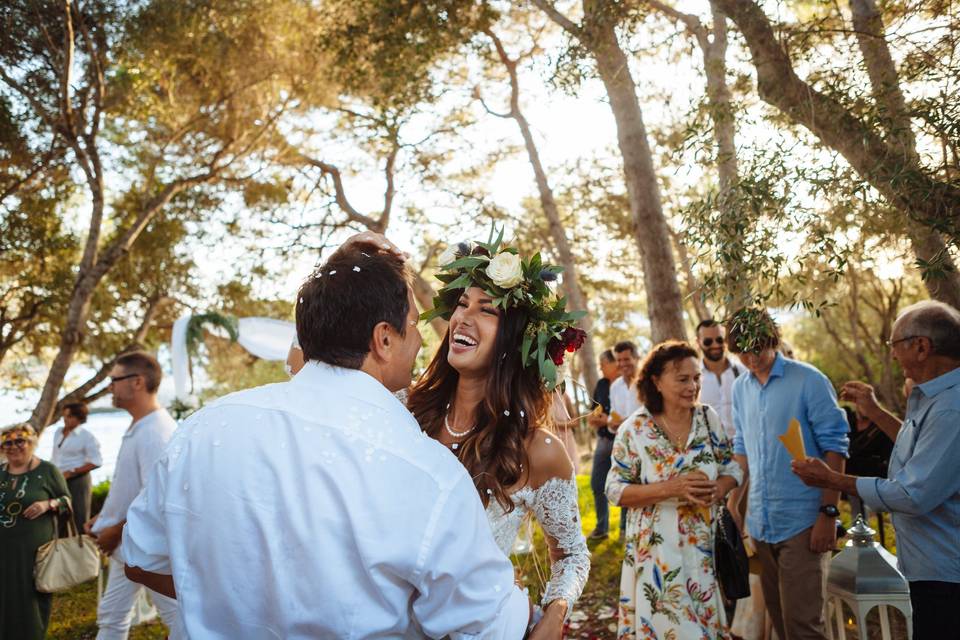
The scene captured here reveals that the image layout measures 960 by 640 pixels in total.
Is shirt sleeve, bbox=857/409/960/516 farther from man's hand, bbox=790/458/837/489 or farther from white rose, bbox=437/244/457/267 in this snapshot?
white rose, bbox=437/244/457/267

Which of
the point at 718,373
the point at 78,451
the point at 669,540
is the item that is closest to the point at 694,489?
the point at 669,540

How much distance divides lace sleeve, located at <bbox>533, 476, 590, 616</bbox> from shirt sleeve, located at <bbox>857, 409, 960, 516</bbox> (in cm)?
147

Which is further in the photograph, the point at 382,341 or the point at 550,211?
the point at 550,211

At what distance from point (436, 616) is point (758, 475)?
355 cm

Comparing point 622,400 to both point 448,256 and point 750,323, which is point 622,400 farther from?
point 448,256

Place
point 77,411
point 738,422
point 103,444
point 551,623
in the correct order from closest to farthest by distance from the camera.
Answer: point 551,623 < point 738,422 < point 77,411 < point 103,444

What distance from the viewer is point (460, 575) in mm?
1565

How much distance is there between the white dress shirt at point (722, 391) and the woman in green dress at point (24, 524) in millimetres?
5529

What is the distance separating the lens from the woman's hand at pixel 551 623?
219cm

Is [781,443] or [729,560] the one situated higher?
[781,443]

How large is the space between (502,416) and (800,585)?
8.66ft

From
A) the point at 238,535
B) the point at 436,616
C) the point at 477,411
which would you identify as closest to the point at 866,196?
the point at 477,411

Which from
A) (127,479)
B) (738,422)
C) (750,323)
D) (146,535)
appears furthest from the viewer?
(738,422)

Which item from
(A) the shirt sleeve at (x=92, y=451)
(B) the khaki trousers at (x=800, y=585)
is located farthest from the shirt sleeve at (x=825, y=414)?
(A) the shirt sleeve at (x=92, y=451)
